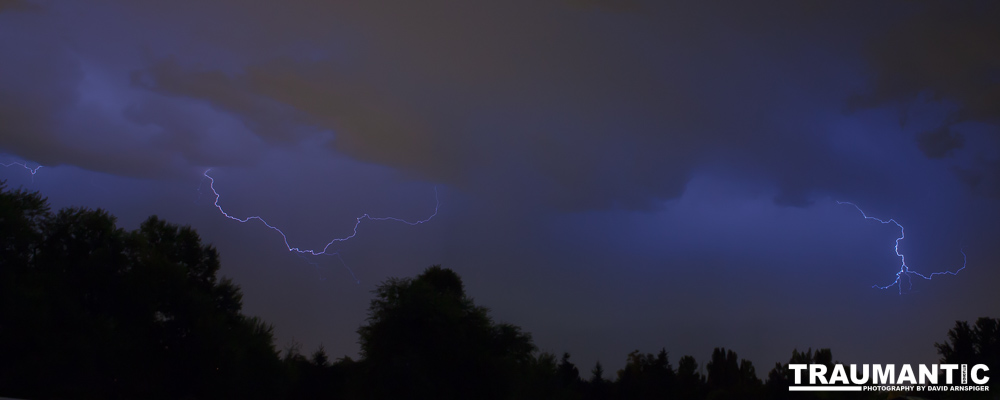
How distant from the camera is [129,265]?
3409cm

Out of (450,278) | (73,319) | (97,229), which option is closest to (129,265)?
(97,229)

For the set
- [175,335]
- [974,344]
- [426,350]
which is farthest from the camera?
[974,344]

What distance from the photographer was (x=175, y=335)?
3356 cm

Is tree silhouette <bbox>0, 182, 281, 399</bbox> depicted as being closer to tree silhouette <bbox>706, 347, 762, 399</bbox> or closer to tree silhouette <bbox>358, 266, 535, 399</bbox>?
tree silhouette <bbox>358, 266, 535, 399</bbox>

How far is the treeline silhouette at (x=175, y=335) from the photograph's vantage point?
2761 centimetres

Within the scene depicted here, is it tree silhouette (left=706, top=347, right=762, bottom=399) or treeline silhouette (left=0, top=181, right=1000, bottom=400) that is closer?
treeline silhouette (left=0, top=181, right=1000, bottom=400)

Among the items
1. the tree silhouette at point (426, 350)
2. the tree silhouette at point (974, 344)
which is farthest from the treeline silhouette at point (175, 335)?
the tree silhouette at point (974, 344)

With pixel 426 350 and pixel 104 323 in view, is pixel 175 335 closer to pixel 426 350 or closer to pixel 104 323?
pixel 104 323

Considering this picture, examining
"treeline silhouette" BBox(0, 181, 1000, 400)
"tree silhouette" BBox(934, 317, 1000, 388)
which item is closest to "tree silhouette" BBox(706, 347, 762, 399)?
"treeline silhouette" BBox(0, 181, 1000, 400)

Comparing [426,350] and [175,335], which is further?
[175,335]

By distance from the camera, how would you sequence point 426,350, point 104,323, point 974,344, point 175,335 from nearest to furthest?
point 426,350, point 104,323, point 175,335, point 974,344

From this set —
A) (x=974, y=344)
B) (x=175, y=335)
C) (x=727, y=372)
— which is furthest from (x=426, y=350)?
(x=974, y=344)

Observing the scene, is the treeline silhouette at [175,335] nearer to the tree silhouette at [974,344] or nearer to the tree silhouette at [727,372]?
the tree silhouette at [727,372]

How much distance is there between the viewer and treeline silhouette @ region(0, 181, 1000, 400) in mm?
27609
